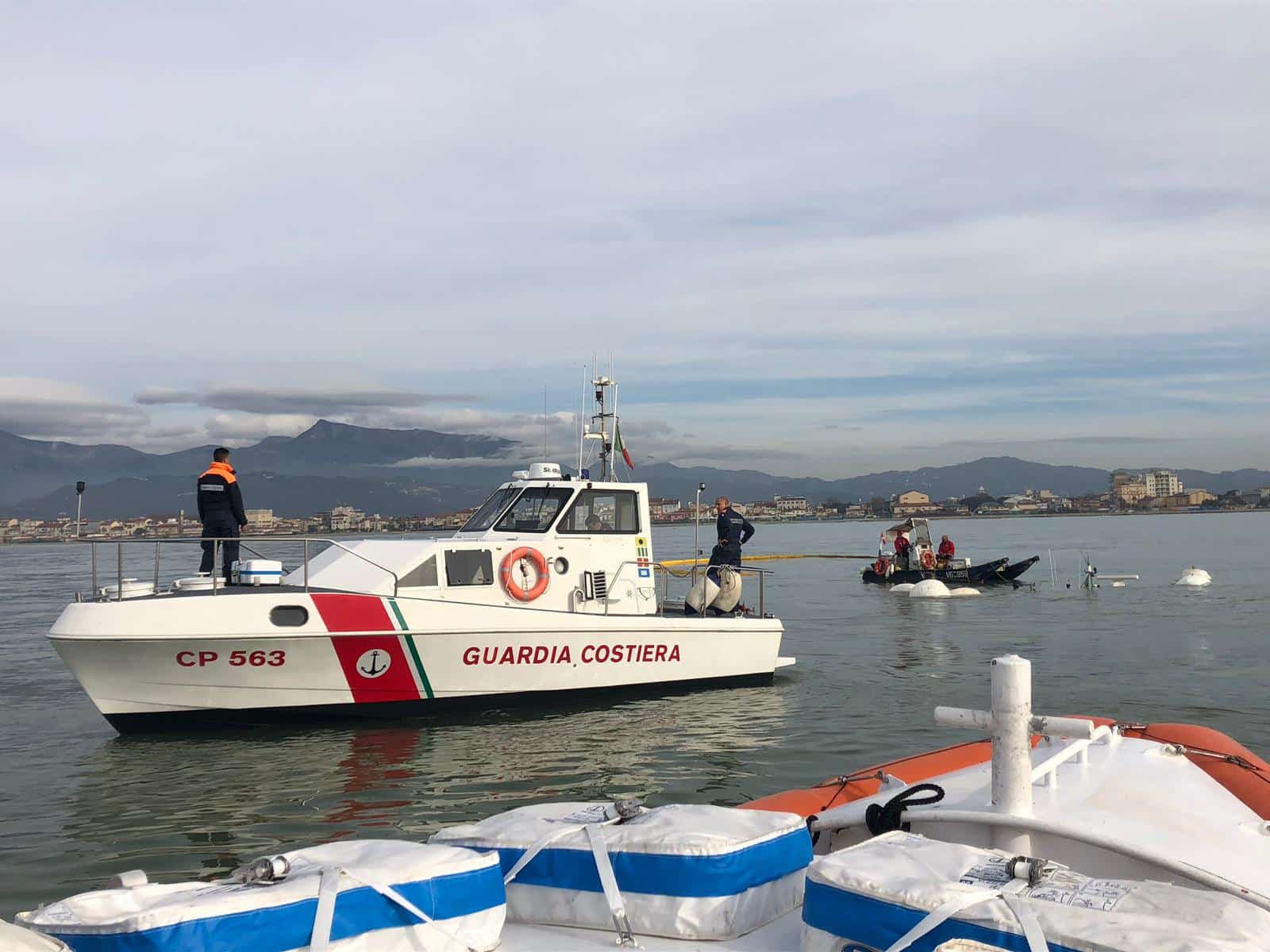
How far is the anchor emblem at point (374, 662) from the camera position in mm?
10492

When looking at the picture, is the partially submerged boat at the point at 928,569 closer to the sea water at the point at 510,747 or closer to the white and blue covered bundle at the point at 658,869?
the sea water at the point at 510,747

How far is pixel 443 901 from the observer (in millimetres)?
3098

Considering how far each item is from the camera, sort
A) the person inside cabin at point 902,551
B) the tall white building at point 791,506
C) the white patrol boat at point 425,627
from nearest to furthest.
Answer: the white patrol boat at point 425,627, the person inside cabin at point 902,551, the tall white building at point 791,506

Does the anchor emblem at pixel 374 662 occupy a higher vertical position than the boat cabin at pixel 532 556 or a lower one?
lower

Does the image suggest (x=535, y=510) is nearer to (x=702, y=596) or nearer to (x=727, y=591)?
(x=702, y=596)

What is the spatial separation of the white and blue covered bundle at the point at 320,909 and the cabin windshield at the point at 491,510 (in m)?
9.42

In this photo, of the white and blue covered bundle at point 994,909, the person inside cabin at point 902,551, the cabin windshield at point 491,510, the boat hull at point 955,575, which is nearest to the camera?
the white and blue covered bundle at point 994,909

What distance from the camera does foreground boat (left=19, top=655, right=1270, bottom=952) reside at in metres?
2.65

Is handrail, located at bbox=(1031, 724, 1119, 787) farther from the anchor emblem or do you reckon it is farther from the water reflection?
the anchor emblem

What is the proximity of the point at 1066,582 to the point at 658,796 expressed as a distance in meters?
28.3

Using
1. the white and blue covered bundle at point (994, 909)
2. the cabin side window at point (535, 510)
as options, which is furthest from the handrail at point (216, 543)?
the white and blue covered bundle at point (994, 909)

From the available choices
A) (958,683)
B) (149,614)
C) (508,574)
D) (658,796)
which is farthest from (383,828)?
(958,683)

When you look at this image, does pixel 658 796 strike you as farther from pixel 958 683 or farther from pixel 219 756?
pixel 958 683

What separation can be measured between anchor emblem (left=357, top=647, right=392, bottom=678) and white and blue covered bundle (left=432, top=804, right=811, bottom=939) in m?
7.04
